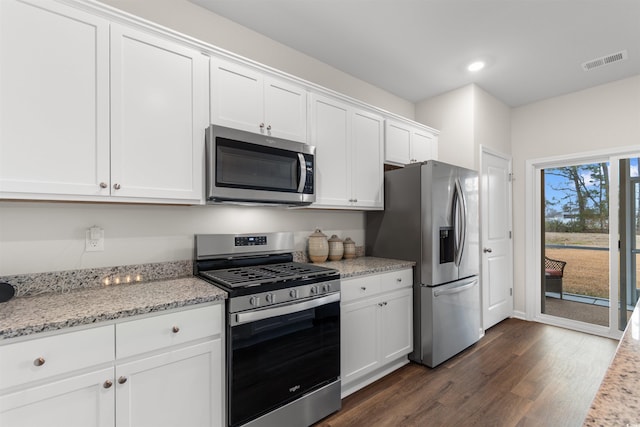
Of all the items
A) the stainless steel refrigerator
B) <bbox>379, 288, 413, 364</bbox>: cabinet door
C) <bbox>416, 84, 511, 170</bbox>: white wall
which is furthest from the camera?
<bbox>416, 84, 511, 170</bbox>: white wall

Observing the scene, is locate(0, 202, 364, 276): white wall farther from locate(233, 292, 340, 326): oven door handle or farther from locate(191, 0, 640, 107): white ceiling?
locate(191, 0, 640, 107): white ceiling

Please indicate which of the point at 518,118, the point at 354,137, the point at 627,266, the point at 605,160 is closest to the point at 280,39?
the point at 354,137

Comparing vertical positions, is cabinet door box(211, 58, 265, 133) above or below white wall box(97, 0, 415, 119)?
below

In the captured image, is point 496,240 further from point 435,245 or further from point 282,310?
point 282,310

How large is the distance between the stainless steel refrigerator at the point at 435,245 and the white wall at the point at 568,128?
4.47ft

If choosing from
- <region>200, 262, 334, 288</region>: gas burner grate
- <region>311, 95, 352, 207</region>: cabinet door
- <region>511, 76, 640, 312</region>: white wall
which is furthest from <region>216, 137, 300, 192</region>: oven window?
<region>511, 76, 640, 312</region>: white wall

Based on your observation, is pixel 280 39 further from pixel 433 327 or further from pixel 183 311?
pixel 433 327

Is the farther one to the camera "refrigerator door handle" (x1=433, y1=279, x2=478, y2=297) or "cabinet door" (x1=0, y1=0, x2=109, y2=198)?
"refrigerator door handle" (x1=433, y1=279, x2=478, y2=297)

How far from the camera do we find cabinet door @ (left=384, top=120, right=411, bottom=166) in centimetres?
305

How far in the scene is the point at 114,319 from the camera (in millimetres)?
1311

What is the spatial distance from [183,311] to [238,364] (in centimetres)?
41

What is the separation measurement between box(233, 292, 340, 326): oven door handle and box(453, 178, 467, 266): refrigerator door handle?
140 centimetres

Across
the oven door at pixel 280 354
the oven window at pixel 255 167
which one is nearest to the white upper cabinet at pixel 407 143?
the oven window at pixel 255 167

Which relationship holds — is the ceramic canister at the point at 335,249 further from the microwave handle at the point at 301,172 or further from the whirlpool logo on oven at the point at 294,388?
the whirlpool logo on oven at the point at 294,388
